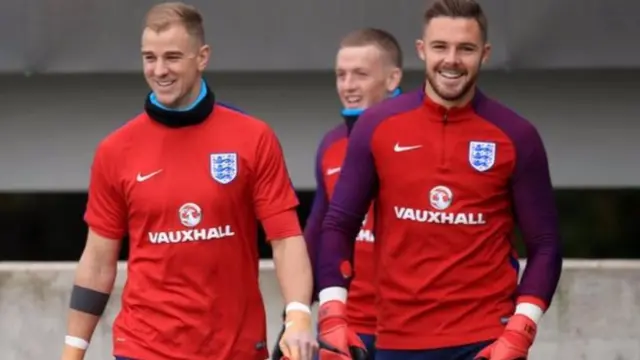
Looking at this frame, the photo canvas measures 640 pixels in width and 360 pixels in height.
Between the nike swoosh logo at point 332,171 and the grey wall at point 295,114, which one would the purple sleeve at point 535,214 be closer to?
the nike swoosh logo at point 332,171

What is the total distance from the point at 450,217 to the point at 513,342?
1.67 feet

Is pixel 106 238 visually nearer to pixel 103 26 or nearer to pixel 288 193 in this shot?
pixel 288 193

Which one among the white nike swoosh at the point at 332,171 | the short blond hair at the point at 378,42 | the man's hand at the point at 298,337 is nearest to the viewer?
the man's hand at the point at 298,337

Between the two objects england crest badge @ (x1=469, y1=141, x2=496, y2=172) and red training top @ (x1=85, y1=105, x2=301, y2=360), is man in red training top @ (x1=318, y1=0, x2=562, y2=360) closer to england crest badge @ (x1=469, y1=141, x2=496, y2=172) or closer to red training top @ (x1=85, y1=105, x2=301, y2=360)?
england crest badge @ (x1=469, y1=141, x2=496, y2=172)

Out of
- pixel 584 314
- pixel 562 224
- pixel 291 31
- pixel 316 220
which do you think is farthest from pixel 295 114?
pixel 562 224

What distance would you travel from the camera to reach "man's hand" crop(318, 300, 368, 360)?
6.25m

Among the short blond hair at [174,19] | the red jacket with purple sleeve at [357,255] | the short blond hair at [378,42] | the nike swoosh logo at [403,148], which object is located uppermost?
the short blond hair at [174,19]

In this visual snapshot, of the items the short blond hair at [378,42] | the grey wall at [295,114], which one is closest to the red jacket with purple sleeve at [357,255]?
the short blond hair at [378,42]

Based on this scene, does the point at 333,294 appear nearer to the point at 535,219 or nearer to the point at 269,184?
the point at 269,184

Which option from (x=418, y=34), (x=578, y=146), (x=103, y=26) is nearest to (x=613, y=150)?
(x=578, y=146)

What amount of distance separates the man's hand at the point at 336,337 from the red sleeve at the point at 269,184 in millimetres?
394

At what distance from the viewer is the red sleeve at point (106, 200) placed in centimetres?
642

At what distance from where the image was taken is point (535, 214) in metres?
6.33

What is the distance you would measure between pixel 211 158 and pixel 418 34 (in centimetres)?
359
